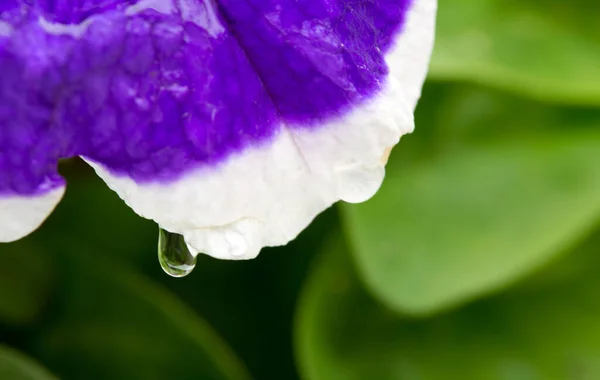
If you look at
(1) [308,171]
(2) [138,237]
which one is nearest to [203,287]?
(2) [138,237]

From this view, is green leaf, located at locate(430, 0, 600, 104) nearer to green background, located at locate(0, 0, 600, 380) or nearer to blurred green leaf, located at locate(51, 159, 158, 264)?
green background, located at locate(0, 0, 600, 380)

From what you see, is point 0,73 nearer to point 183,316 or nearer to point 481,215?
point 183,316

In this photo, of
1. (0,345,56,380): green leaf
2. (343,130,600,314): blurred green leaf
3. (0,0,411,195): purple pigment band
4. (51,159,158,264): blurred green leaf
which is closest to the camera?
(0,0,411,195): purple pigment band

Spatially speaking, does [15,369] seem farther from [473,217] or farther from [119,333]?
[473,217]

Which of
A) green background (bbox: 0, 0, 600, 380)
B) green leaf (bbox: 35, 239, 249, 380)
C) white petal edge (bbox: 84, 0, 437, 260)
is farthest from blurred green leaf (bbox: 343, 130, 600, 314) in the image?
white petal edge (bbox: 84, 0, 437, 260)

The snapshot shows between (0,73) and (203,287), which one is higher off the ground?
(0,73)

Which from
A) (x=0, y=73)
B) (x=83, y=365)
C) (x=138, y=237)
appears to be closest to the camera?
(x=0, y=73)
